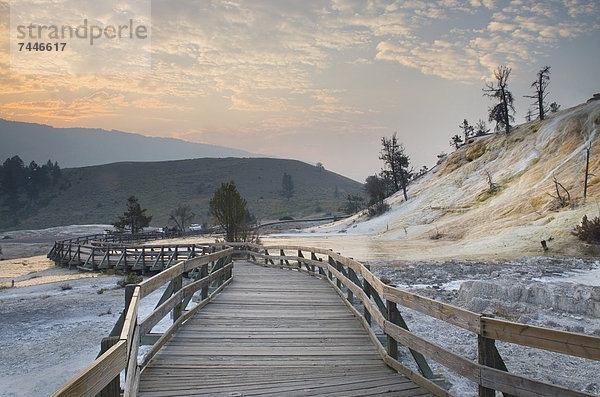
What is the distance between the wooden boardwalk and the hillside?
1709cm

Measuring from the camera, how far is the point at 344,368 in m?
4.98

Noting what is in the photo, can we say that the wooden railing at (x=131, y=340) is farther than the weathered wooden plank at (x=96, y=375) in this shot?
Yes

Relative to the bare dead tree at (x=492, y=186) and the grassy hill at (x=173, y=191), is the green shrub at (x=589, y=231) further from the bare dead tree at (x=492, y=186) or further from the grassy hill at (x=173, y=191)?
the grassy hill at (x=173, y=191)

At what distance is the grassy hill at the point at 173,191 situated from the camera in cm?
10119

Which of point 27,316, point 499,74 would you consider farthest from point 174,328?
point 499,74

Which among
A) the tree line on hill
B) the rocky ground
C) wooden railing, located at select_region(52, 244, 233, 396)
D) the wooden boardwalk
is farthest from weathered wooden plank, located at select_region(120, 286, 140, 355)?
the tree line on hill

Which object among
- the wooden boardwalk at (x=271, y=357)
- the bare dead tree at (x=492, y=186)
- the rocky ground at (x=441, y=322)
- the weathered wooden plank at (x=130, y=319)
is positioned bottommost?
the rocky ground at (x=441, y=322)

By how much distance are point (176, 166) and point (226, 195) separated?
127 meters

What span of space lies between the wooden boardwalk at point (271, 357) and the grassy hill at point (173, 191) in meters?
92.7

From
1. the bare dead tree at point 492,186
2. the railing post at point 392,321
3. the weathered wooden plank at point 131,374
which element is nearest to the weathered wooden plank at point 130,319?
the weathered wooden plank at point 131,374

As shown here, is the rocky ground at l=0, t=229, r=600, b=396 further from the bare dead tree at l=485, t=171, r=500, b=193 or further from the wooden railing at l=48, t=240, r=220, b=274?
the bare dead tree at l=485, t=171, r=500, b=193

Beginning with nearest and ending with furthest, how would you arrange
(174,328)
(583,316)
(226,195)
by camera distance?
(174,328)
(583,316)
(226,195)

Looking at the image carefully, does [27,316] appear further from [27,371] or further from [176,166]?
[176,166]

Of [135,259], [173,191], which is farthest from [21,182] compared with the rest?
[135,259]
